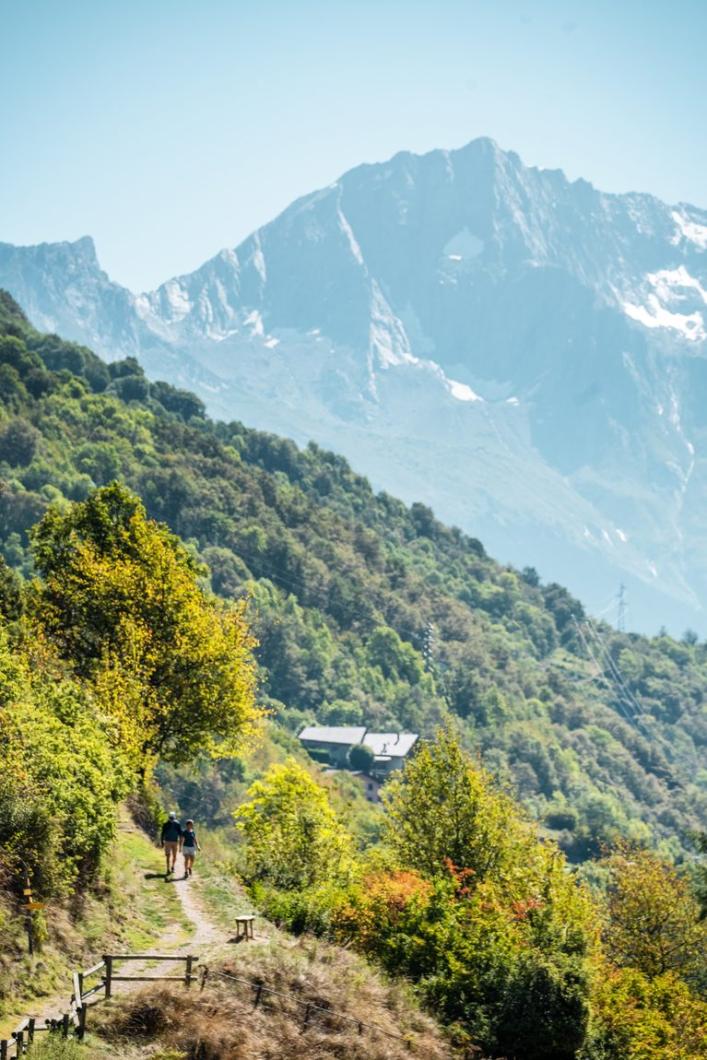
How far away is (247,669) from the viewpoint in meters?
44.0

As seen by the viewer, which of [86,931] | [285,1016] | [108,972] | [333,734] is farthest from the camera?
[333,734]

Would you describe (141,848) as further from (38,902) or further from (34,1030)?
(34,1030)

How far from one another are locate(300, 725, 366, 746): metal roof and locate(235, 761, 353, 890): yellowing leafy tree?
376 ft

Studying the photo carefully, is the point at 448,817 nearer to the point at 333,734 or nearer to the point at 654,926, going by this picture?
the point at 654,926

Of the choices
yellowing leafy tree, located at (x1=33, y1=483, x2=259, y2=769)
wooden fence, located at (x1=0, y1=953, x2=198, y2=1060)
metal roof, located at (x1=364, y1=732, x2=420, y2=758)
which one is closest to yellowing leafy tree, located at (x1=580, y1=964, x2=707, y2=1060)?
wooden fence, located at (x1=0, y1=953, x2=198, y2=1060)

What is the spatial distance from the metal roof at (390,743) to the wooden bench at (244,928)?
425ft

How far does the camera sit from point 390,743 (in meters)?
165

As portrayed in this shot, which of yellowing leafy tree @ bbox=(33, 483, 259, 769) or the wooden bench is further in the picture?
yellowing leafy tree @ bbox=(33, 483, 259, 769)

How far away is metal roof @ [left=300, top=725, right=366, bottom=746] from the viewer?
162 meters

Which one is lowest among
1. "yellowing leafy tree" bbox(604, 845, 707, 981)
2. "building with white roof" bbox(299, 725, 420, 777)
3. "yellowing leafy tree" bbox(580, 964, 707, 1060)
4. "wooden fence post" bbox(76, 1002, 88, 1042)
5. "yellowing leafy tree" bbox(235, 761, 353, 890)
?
"building with white roof" bbox(299, 725, 420, 777)

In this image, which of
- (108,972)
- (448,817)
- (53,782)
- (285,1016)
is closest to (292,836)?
(448,817)

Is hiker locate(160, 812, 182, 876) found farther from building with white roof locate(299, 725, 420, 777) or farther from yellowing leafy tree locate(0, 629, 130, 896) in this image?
building with white roof locate(299, 725, 420, 777)

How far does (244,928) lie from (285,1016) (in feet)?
13.0

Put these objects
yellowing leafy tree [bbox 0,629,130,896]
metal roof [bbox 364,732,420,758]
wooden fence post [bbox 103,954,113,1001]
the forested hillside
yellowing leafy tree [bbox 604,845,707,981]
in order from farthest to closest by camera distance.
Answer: the forested hillside → metal roof [bbox 364,732,420,758] → yellowing leafy tree [bbox 604,845,707,981] → yellowing leafy tree [bbox 0,629,130,896] → wooden fence post [bbox 103,954,113,1001]
